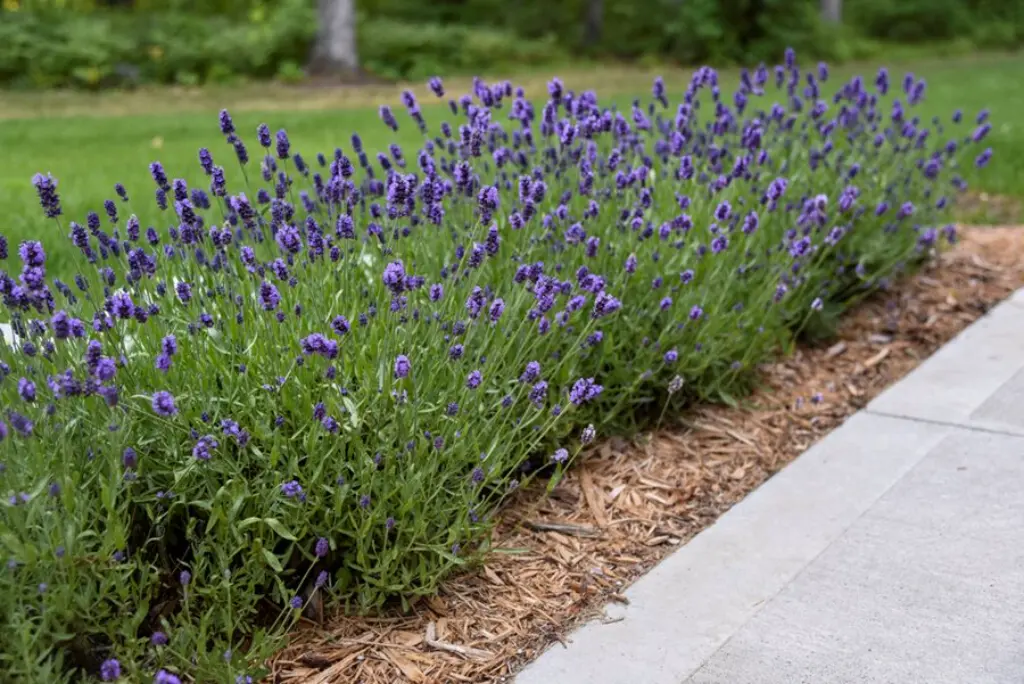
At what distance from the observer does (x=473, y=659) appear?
9.59 ft

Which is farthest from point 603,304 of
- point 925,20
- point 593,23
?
point 925,20

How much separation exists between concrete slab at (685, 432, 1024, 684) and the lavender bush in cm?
78

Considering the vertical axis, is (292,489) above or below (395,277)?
below

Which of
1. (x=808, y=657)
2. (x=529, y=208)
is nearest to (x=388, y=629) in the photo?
(x=808, y=657)

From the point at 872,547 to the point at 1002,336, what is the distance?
7.33ft

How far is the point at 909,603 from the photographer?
3096 mm

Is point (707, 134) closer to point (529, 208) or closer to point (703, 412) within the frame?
point (703, 412)

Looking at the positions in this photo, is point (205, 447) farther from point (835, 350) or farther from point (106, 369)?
point (835, 350)

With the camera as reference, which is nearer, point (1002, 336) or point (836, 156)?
point (1002, 336)

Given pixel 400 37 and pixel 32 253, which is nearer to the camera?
pixel 32 253

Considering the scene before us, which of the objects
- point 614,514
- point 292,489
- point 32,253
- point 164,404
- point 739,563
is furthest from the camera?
point 614,514

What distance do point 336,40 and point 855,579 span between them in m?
14.7

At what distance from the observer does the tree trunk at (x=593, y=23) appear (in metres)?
21.5

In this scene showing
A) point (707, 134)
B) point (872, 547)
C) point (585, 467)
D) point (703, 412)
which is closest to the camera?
point (872, 547)
